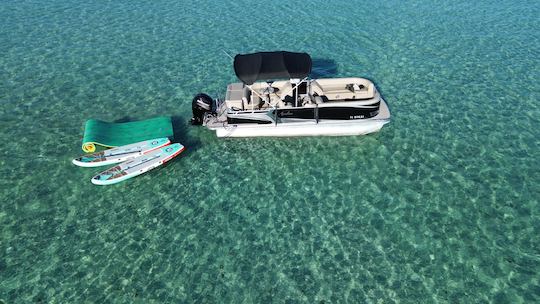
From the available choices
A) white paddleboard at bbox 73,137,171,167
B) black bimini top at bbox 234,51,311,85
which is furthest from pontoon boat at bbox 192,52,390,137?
white paddleboard at bbox 73,137,171,167

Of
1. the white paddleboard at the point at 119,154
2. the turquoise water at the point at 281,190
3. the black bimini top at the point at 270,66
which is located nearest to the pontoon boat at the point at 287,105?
the black bimini top at the point at 270,66

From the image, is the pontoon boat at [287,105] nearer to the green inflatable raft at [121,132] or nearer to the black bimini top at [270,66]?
the black bimini top at [270,66]

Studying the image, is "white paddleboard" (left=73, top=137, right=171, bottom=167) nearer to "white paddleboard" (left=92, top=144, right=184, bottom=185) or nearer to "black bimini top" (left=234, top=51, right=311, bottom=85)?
"white paddleboard" (left=92, top=144, right=184, bottom=185)

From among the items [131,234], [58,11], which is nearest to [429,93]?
[131,234]

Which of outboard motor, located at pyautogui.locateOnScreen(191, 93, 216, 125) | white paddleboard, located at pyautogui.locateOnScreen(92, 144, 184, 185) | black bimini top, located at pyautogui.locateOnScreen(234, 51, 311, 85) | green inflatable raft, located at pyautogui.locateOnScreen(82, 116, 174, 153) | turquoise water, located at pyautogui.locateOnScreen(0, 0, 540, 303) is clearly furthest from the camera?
outboard motor, located at pyautogui.locateOnScreen(191, 93, 216, 125)

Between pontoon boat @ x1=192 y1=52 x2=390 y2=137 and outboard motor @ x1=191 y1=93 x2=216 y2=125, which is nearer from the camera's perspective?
pontoon boat @ x1=192 y1=52 x2=390 y2=137

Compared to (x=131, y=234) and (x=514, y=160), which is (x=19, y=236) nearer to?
(x=131, y=234)

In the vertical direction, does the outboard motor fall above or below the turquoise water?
above
